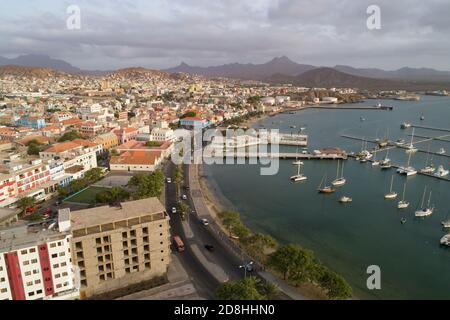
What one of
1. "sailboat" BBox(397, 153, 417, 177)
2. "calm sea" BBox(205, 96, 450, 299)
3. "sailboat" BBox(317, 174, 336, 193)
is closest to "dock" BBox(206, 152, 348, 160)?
"calm sea" BBox(205, 96, 450, 299)

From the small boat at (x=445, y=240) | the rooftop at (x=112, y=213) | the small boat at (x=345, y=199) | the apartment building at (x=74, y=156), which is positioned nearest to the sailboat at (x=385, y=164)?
the small boat at (x=345, y=199)

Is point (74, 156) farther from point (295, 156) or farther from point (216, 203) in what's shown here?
point (295, 156)

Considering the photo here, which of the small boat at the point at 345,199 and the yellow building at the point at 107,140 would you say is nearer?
the small boat at the point at 345,199

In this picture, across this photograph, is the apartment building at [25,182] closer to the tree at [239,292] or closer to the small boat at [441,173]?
the tree at [239,292]

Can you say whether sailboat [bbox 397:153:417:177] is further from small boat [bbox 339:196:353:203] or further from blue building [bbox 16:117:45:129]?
blue building [bbox 16:117:45:129]

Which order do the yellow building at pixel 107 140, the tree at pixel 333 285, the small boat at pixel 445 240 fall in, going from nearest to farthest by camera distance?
the tree at pixel 333 285
the small boat at pixel 445 240
the yellow building at pixel 107 140

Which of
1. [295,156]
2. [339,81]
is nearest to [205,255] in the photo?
[295,156]

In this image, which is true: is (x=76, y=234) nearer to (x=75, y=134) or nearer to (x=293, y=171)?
(x=293, y=171)
